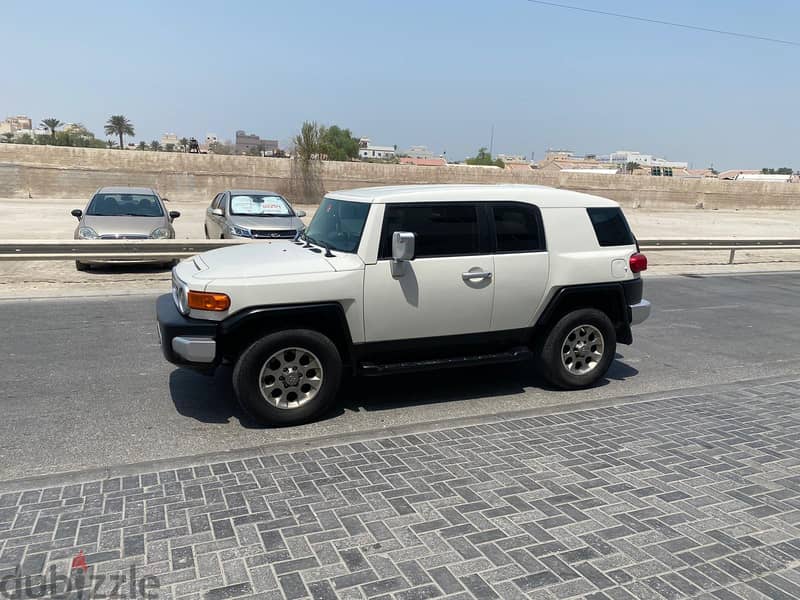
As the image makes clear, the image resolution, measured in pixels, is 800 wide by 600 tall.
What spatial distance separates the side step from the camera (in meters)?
5.31

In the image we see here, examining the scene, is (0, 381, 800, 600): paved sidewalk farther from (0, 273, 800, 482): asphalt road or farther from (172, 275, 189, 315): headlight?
(172, 275, 189, 315): headlight

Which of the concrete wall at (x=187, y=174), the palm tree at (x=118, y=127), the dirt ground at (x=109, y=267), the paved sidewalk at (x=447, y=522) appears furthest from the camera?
the palm tree at (x=118, y=127)

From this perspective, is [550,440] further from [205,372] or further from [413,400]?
[205,372]

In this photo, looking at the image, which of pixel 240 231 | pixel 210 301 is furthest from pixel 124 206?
pixel 210 301

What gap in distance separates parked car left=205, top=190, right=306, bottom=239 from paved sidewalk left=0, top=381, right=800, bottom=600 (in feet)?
29.9

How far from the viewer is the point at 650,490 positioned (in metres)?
4.09

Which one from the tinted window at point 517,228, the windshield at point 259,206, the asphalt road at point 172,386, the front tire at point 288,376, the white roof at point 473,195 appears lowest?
the asphalt road at point 172,386

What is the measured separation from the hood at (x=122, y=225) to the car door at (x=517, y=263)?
884 centimetres

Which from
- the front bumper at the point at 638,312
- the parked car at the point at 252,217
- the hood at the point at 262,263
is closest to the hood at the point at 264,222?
the parked car at the point at 252,217

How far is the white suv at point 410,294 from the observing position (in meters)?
4.86

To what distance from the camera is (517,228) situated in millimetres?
5727

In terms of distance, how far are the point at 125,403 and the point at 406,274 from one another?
8.96 feet

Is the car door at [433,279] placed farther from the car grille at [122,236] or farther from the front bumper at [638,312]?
the car grille at [122,236]

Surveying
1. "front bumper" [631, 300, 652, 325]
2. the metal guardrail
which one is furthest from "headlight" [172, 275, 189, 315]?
the metal guardrail
